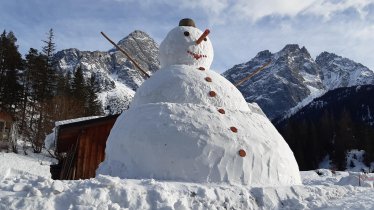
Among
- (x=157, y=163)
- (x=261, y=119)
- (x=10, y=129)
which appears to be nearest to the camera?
(x=157, y=163)

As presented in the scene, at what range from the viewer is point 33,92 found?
36.6 metres

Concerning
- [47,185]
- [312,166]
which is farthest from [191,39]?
[312,166]

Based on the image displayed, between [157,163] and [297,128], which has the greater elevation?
[297,128]

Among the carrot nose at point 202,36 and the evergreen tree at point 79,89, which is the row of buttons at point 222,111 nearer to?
the carrot nose at point 202,36

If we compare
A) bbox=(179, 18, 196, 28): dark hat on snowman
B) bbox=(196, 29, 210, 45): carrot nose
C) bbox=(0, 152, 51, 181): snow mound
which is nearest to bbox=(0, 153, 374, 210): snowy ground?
bbox=(196, 29, 210, 45): carrot nose

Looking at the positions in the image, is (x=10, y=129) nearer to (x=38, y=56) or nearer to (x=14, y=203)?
(x=38, y=56)

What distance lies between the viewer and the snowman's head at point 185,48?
911 centimetres

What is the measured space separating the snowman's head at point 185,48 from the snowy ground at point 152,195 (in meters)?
3.35

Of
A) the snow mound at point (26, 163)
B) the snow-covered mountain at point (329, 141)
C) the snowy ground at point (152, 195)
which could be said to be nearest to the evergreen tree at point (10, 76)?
the snow mound at point (26, 163)

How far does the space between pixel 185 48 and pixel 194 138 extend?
2.67 meters

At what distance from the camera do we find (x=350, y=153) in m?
48.4

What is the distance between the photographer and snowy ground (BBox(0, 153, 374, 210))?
526 cm

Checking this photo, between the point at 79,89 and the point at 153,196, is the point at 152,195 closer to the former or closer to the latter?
the point at 153,196

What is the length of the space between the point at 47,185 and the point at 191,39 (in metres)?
4.82
